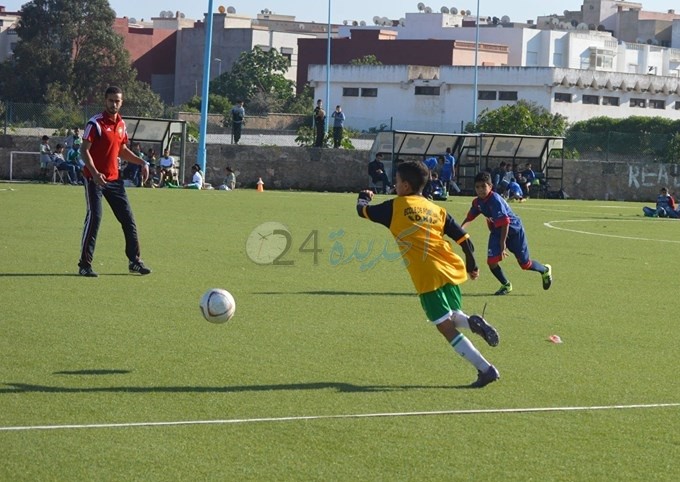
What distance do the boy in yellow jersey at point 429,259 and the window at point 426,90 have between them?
77.1m

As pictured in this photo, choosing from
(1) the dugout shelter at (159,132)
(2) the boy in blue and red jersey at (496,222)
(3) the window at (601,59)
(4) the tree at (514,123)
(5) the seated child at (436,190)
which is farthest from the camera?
(3) the window at (601,59)

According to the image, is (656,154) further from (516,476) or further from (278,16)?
(278,16)

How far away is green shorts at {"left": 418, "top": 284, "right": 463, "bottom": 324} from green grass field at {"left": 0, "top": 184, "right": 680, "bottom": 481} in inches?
18.1

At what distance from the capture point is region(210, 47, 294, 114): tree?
9175cm

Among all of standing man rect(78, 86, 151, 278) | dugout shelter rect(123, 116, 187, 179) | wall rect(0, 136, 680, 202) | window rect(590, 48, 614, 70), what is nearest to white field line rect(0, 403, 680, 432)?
standing man rect(78, 86, 151, 278)

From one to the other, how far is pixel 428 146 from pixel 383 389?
33307 mm

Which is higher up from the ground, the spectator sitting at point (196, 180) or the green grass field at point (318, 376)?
the spectator sitting at point (196, 180)

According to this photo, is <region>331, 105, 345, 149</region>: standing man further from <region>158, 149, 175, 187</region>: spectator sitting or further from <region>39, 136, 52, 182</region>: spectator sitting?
<region>39, 136, 52, 182</region>: spectator sitting

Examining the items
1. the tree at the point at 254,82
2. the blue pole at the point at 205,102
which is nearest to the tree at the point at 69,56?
the tree at the point at 254,82

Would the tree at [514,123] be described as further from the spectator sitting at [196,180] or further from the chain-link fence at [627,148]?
the spectator sitting at [196,180]

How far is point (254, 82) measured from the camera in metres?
93.5

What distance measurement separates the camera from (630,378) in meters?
8.84

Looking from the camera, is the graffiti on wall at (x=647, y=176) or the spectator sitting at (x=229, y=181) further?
the graffiti on wall at (x=647, y=176)

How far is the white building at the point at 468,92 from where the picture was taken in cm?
8169
